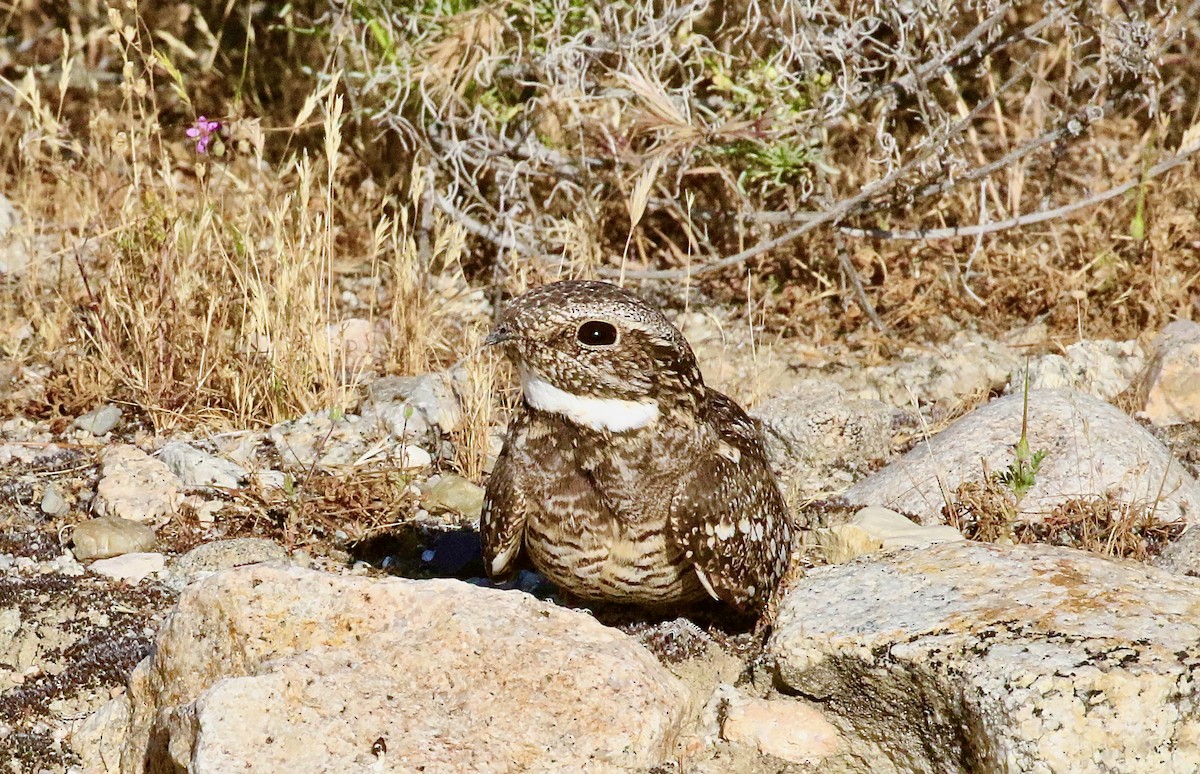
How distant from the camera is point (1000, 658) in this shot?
371 cm

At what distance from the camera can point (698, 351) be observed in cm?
679

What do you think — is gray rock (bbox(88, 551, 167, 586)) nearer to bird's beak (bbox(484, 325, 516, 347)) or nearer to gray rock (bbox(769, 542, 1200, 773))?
bird's beak (bbox(484, 325, 516, 347))

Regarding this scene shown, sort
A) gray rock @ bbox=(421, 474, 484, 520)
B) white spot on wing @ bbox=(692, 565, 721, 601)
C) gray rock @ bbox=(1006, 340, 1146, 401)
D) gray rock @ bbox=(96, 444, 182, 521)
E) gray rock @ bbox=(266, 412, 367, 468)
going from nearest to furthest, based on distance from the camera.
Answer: white spot on wing @ bbox=(692, 565, 721, 601), gray rock @ bbox=(96, 444, 182, 521), gray rock @ bbox=(421, 474, 484, 520), gray rock @ bbox=(266, 412, 367, 468), gray rock @ bbox=(1006, 340, 1146, 401)

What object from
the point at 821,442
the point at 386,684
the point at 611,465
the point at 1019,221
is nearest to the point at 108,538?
the point at 386,684

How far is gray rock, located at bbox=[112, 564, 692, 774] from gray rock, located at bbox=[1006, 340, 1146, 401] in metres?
3.21

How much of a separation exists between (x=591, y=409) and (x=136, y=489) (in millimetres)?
2047

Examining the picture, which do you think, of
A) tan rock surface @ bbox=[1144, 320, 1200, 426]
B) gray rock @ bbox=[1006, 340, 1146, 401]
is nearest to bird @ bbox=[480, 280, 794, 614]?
gray rock @ bbox=[1006, 340, 1146, 401]

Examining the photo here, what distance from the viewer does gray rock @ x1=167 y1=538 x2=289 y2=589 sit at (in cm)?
489

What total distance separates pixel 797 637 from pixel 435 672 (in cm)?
107

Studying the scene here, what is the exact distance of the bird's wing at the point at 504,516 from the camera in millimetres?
4184

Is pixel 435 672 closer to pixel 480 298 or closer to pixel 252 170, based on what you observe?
pixel 480 298

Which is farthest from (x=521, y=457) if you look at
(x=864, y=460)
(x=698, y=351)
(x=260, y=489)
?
(x=698, y=351)

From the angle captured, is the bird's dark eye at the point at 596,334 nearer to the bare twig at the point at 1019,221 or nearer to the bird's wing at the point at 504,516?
the bird's wing at the point at 504,516

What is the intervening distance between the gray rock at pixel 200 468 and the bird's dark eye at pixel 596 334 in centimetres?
190
